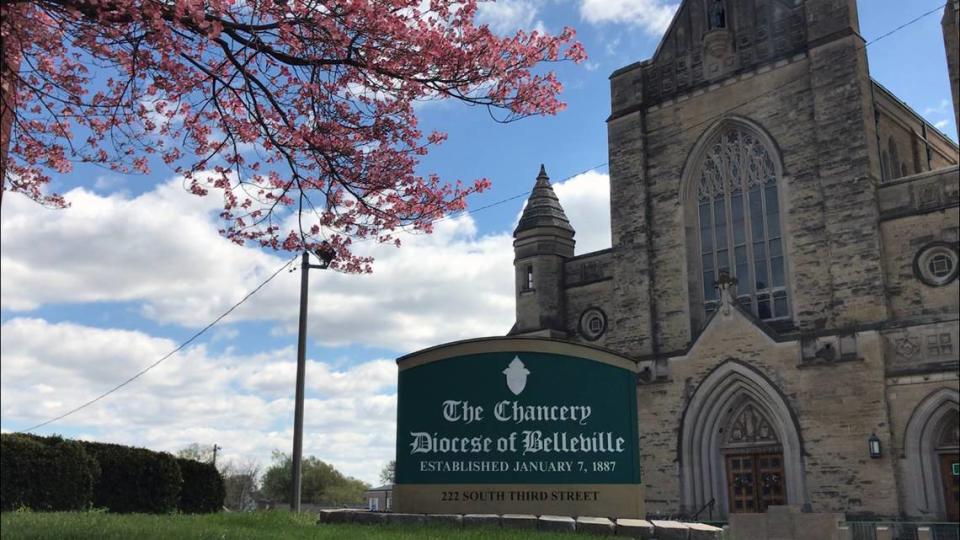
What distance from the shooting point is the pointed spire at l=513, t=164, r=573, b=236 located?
31.8m

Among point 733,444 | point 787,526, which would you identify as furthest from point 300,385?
point 733,444

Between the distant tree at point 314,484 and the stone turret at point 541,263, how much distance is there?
3183 centimetres

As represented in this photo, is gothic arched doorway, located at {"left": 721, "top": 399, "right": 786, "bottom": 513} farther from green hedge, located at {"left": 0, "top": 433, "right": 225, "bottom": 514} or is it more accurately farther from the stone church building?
green hedge, located at {"left": 0, "top": 433, "right": 225, "bottom": 514}

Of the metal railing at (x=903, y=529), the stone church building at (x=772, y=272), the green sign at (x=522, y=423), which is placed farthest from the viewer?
the stone church building at (x=772, y=272)

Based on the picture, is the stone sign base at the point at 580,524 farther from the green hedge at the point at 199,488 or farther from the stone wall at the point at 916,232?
the stone wall at the point at 916,232

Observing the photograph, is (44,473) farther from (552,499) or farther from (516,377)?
(552,499)

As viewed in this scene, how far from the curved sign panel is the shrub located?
589 centimetres

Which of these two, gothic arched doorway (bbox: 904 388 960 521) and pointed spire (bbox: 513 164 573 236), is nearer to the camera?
gothic arched doorway (bbox: 904 388 960 521)

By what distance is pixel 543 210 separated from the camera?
32.1 metres

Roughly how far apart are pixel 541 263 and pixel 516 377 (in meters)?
20.0

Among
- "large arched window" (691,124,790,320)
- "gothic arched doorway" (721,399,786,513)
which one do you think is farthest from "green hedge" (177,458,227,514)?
"large arched window" (691,124,790,320)

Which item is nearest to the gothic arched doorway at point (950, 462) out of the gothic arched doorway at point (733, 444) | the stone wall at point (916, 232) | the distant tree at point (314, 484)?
the stone wall at point (916, 232)

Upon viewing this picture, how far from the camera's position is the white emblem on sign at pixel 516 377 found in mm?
11125

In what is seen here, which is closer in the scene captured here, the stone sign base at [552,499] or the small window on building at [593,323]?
the stone sign base at [552,499]
